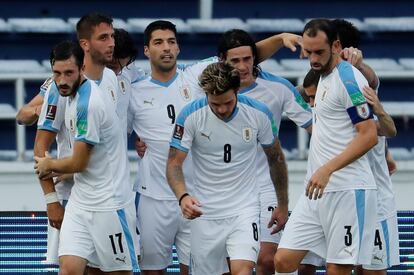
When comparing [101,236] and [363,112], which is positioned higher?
[363,112]

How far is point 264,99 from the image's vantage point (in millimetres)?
10172

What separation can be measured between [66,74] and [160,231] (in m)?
1.47

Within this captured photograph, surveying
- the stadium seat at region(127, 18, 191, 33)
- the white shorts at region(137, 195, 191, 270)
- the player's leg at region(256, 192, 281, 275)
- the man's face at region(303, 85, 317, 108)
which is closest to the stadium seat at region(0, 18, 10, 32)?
the stadium seat at region(127, 18, 191, 33)

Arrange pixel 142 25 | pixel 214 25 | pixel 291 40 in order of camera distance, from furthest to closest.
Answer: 1. pixel 142 25
2. pixel 214 25
3. pixel 291 40

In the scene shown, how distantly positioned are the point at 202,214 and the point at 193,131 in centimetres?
53

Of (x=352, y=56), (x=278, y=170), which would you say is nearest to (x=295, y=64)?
(x=278, y=170)

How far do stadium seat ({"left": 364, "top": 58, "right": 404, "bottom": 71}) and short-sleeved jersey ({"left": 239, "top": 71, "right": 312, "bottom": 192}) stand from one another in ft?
16.5

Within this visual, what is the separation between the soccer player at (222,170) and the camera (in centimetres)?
954

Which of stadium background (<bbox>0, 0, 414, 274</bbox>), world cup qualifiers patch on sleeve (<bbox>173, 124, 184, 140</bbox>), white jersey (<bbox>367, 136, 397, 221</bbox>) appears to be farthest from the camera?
stadium background (<bbox>0, 0, 414, 274</bbox>)

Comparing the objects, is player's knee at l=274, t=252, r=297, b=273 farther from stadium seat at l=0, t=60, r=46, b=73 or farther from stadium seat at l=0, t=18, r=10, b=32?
stadium seat at l=0, t=18, r=10, b=32

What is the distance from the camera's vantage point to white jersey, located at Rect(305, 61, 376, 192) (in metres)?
9.09

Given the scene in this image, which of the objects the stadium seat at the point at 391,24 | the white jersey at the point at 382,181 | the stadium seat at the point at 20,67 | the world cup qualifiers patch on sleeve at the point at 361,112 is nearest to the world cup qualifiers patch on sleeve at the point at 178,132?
the world cup qualifiers patch on sleeve at the point at 361,112

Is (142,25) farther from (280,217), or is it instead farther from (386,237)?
(386,237)

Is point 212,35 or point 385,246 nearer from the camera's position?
point 385,246
